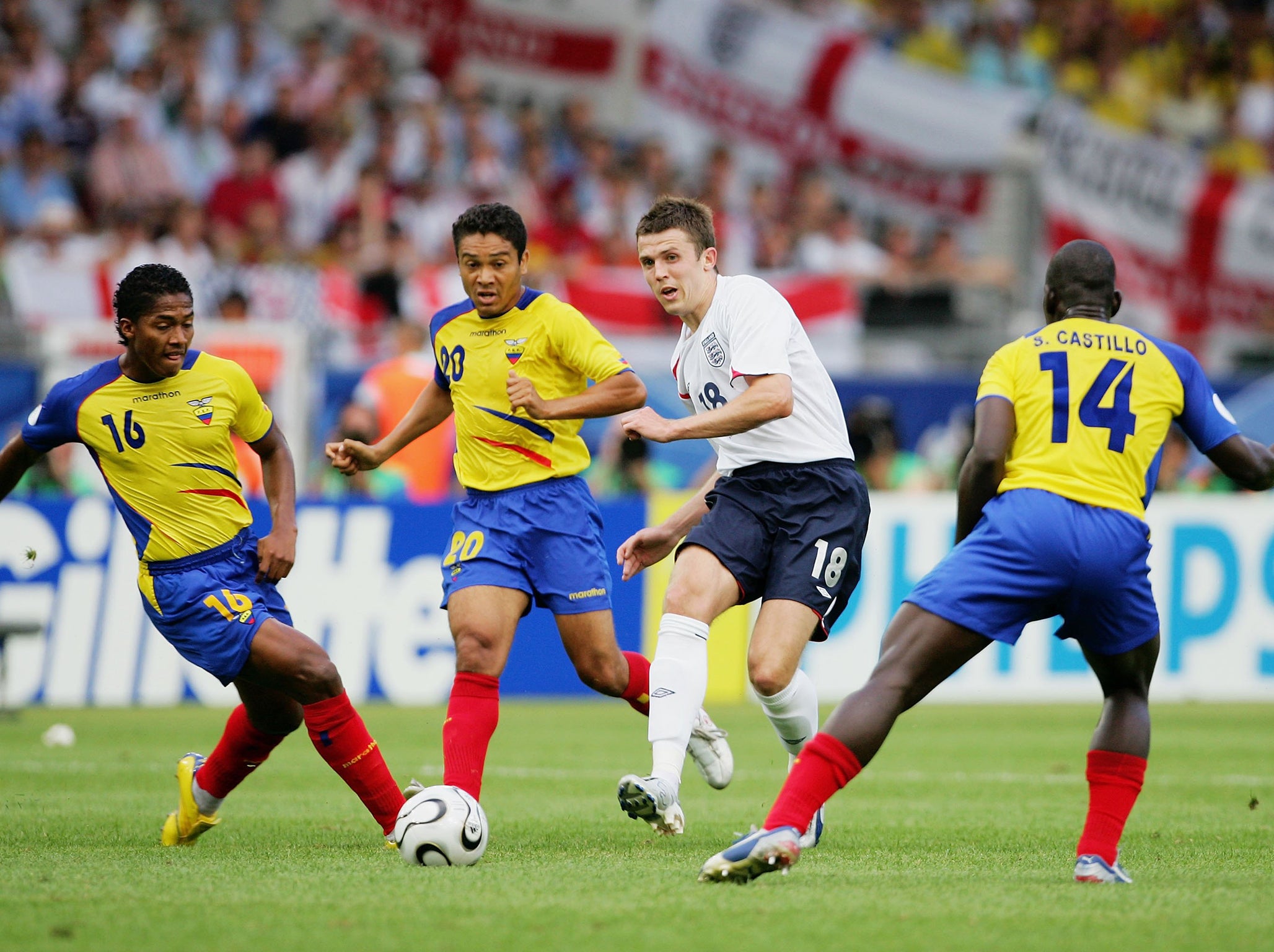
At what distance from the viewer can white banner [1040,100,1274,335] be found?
19.5m

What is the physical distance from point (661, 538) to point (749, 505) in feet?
1.26

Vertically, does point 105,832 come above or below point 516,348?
below

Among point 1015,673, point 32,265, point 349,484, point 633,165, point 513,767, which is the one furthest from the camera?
point 633,165

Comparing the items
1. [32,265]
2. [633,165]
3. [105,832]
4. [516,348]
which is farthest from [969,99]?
[105,832]

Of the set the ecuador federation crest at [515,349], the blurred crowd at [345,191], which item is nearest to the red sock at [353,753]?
the ecuador federation crest at [515,349]

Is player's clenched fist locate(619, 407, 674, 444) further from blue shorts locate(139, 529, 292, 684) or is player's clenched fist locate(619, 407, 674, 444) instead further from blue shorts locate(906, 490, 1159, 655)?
blue shorts locate(139, 529, 292, 684)

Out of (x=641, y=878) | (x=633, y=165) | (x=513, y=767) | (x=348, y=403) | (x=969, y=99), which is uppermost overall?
(x=969, y=99)

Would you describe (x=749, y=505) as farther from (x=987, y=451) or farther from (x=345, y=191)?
(x=345, y=191)

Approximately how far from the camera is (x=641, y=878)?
18.2 feet

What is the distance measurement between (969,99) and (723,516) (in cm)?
1409

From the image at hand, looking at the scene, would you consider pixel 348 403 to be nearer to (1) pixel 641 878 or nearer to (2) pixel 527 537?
(2) pixel 527 537

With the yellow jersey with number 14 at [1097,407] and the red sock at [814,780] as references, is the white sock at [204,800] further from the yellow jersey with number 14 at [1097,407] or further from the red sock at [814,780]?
the yellow jersey with number 14 at [1097,407]

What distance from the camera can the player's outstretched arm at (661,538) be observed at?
261 inches

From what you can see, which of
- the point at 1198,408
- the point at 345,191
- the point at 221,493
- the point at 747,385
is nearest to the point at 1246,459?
the point at 1198,408
